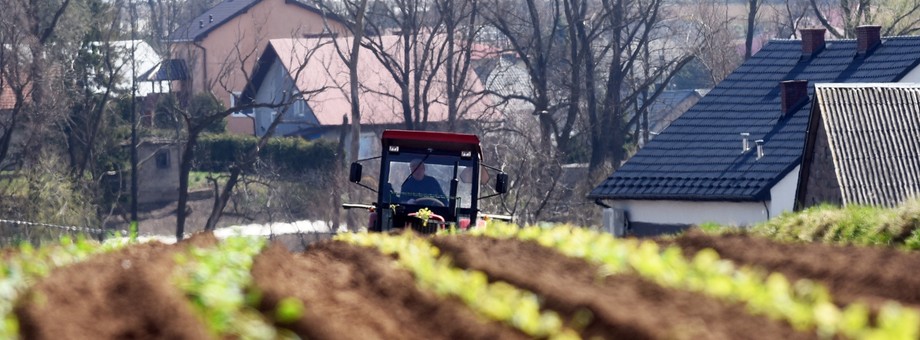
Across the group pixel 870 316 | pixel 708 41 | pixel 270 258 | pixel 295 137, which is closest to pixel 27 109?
pixel 295 137

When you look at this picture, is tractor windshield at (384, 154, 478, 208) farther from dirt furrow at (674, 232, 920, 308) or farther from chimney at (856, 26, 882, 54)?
chimney at (856, 26, 882, 54)

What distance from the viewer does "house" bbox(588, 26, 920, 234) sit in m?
27.6

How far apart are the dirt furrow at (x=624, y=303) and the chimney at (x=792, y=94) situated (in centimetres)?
2212

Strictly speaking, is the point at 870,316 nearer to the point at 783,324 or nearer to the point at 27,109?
the point at 783,324

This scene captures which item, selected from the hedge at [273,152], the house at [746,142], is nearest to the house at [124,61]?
the hedge at [273,152]

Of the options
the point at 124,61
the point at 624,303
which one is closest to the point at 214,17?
the point at 124,61

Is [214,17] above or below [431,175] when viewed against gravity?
above

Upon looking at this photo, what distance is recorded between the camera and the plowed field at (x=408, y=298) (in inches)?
207

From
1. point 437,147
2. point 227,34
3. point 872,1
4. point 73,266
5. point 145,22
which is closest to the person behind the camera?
point 73,266

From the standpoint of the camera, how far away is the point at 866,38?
3050 cm

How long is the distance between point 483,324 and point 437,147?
11.7 metres

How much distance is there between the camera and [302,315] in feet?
17.9

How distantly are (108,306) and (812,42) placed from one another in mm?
27868

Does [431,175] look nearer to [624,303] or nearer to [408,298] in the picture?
[408,298]
